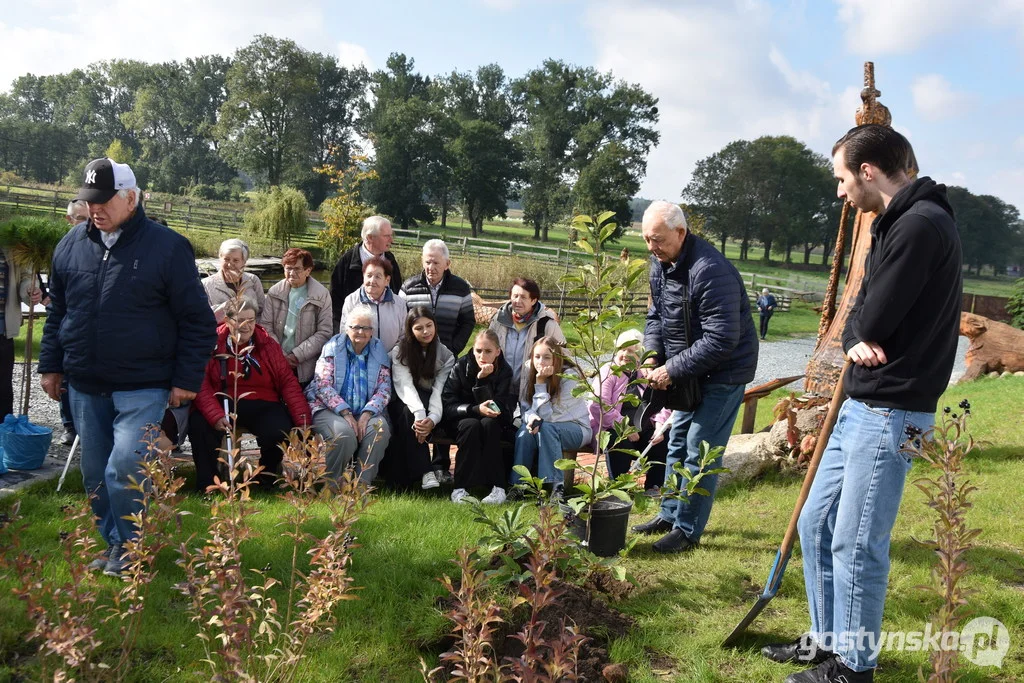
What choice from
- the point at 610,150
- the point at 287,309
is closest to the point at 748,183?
the point at 610,150

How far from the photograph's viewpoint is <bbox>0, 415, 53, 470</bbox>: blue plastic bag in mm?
5602

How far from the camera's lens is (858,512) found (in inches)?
106

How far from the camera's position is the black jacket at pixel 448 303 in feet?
21.4

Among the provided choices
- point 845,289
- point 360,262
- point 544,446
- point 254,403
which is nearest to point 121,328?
point 254,403

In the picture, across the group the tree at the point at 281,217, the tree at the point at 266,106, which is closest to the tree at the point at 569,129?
the tree at the point at 266,106

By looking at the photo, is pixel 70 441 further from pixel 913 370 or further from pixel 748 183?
pixel 748 183

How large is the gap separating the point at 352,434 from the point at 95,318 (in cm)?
Result: 220

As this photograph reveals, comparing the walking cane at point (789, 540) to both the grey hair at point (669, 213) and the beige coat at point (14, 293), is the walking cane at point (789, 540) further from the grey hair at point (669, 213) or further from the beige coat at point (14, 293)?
the beige coat at point (14, 293)

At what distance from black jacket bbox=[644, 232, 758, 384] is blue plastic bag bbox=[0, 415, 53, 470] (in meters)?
4.39

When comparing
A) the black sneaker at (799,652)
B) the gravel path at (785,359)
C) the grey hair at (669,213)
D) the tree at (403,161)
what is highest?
the tree at (403,161)

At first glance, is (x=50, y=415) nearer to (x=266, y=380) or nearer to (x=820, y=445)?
(x=266, y=380)

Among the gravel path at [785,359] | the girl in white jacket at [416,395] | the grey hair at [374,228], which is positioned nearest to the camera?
the girl in white jacket at [416,395]

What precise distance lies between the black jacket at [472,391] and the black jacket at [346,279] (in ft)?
3.63

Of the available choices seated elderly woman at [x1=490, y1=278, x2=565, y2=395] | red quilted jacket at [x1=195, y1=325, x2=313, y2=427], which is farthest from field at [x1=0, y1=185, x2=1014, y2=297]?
red quilted jacket at [x1=195, y1=325, x2=313, y2=427]
